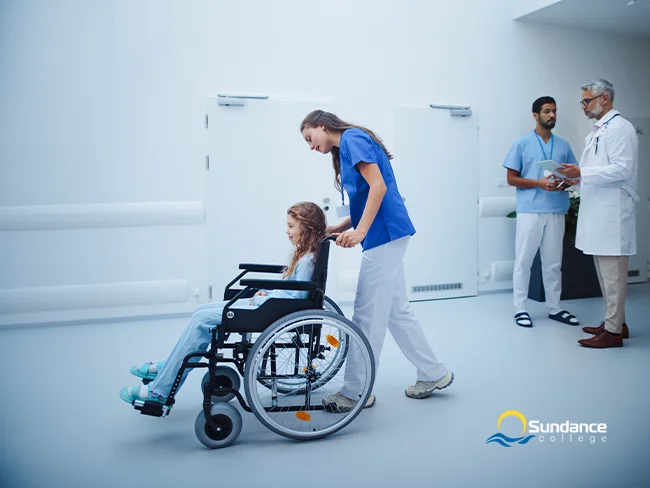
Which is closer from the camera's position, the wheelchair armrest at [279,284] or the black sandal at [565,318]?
the wheelchair armrest at [279,284]

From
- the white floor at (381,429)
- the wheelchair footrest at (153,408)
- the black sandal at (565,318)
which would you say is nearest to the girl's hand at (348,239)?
the white floor at (381,429)

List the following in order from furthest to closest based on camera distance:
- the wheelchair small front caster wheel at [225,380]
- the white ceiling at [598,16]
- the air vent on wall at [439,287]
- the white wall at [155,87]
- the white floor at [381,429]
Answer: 1. the air vent on wall at [439,287]
2. the white ceiling at [598,16]
3. the white wall at [155,87]
4. the wheelchair small front caster wheel at [225,380]
5. the white floor at [381,429]

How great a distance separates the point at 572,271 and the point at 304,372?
3.45 meters

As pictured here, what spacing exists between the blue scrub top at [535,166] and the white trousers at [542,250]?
0.06 metres

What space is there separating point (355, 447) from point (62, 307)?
2824 mm

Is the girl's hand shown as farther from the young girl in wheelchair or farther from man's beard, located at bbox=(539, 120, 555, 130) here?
man's beard, located at bbox=(539, 120, 555, 130)

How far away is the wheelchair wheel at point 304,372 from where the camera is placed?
1.93 metres

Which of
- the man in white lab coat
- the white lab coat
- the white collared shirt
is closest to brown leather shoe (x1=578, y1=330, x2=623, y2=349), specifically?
the man in white lab coat

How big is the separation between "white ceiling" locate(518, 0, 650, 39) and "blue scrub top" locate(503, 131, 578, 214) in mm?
1380

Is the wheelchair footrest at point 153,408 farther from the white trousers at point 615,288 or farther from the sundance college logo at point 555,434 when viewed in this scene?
the white trousers at point 615,288

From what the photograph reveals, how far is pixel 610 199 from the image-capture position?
3.26 meters

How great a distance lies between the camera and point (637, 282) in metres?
5.57

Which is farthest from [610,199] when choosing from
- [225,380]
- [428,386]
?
[225,380]

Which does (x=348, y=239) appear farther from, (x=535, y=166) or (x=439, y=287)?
(x=439, y=287)
